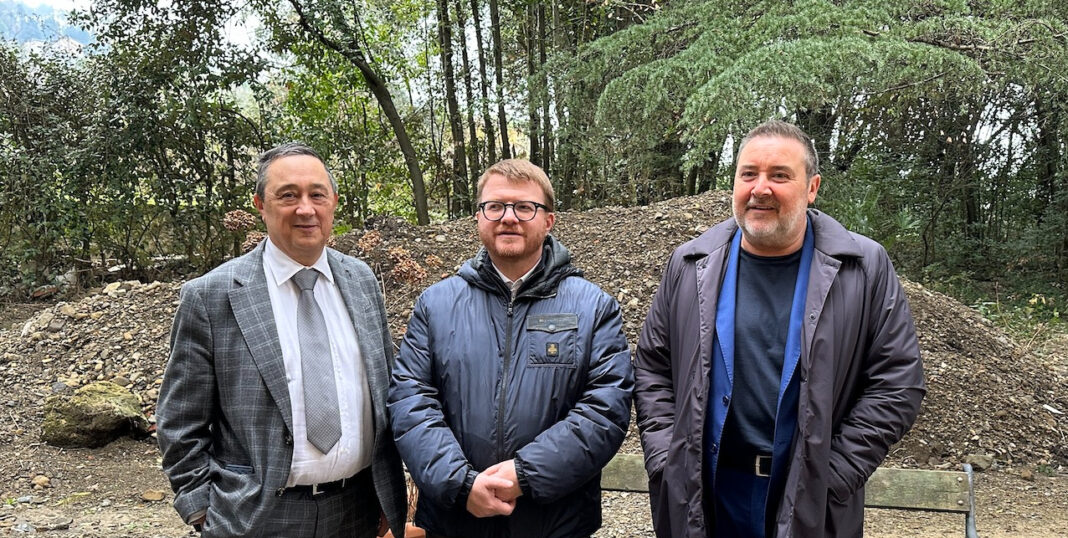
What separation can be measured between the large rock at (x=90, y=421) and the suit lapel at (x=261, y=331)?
13.1 ft

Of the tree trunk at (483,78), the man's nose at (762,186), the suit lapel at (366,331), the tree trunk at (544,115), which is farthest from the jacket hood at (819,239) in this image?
the tree trunk at (483,78)

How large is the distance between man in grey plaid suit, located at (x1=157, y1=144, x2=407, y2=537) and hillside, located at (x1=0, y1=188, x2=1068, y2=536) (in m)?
2.56

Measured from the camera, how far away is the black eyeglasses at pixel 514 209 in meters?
2.34

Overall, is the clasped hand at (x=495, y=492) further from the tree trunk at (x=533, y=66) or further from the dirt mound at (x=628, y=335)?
the tree trunk at (x=533, y=66)

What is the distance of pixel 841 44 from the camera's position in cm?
507

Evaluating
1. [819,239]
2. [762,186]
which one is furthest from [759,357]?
[762,186]

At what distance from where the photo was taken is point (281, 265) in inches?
88.7

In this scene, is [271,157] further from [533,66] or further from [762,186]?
[533,66]

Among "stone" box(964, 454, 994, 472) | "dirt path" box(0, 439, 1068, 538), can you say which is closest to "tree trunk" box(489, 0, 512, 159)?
"dirt path" box(0, 439, 1068, 538)

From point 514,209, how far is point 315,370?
0.73 meters

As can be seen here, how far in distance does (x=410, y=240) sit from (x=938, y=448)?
189 inches

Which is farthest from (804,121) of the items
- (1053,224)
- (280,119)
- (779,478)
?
(779,478)

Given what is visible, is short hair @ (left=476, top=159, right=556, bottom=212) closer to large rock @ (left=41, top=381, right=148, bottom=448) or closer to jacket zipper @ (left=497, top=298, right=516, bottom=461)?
jacket zipper @ (left=497, top=298, right=516, bottom=461)

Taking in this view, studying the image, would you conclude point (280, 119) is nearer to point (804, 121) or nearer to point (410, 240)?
point (410, 240)
